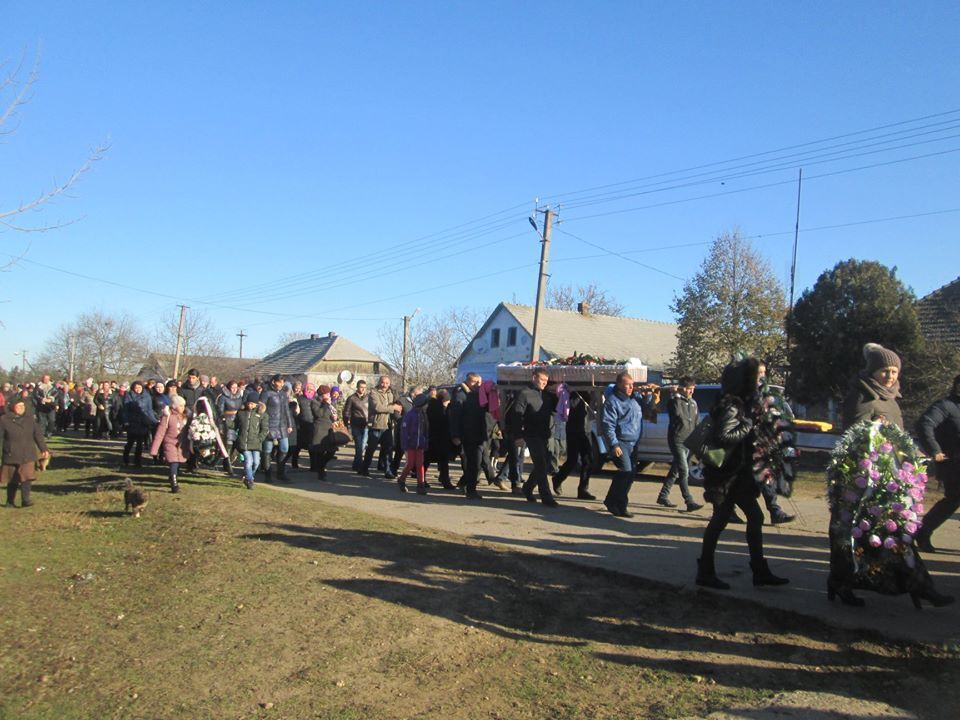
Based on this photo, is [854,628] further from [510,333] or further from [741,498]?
[510,333]

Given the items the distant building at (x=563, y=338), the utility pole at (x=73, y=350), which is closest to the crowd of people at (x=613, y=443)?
the distant building at (x=563, y=338)

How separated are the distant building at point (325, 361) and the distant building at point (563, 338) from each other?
1385 centimetres

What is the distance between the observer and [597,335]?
157ft

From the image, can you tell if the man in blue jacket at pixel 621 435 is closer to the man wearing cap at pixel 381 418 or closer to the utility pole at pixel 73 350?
the man wearing cap at pixel 381 418

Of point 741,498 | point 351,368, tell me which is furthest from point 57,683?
point 351,368

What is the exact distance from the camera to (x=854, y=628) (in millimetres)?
5297

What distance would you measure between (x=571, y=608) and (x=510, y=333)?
138 ft

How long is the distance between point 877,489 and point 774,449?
934mm

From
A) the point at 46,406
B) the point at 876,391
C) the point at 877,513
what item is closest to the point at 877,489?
the point at 877,513

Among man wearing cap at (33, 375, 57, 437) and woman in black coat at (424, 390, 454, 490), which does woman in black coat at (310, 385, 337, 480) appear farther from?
man wearing cap at (33, 375, 57, 437)

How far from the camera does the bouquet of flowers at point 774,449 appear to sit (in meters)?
6.38

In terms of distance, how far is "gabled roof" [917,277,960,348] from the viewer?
20.4m

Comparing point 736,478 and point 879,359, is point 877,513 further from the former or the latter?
point 879,359

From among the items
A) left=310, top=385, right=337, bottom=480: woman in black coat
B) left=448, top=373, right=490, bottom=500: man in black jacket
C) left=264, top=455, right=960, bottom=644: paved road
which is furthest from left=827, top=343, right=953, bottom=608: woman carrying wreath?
left=310, top=385, right=337, bottom=480: woman in black coat
